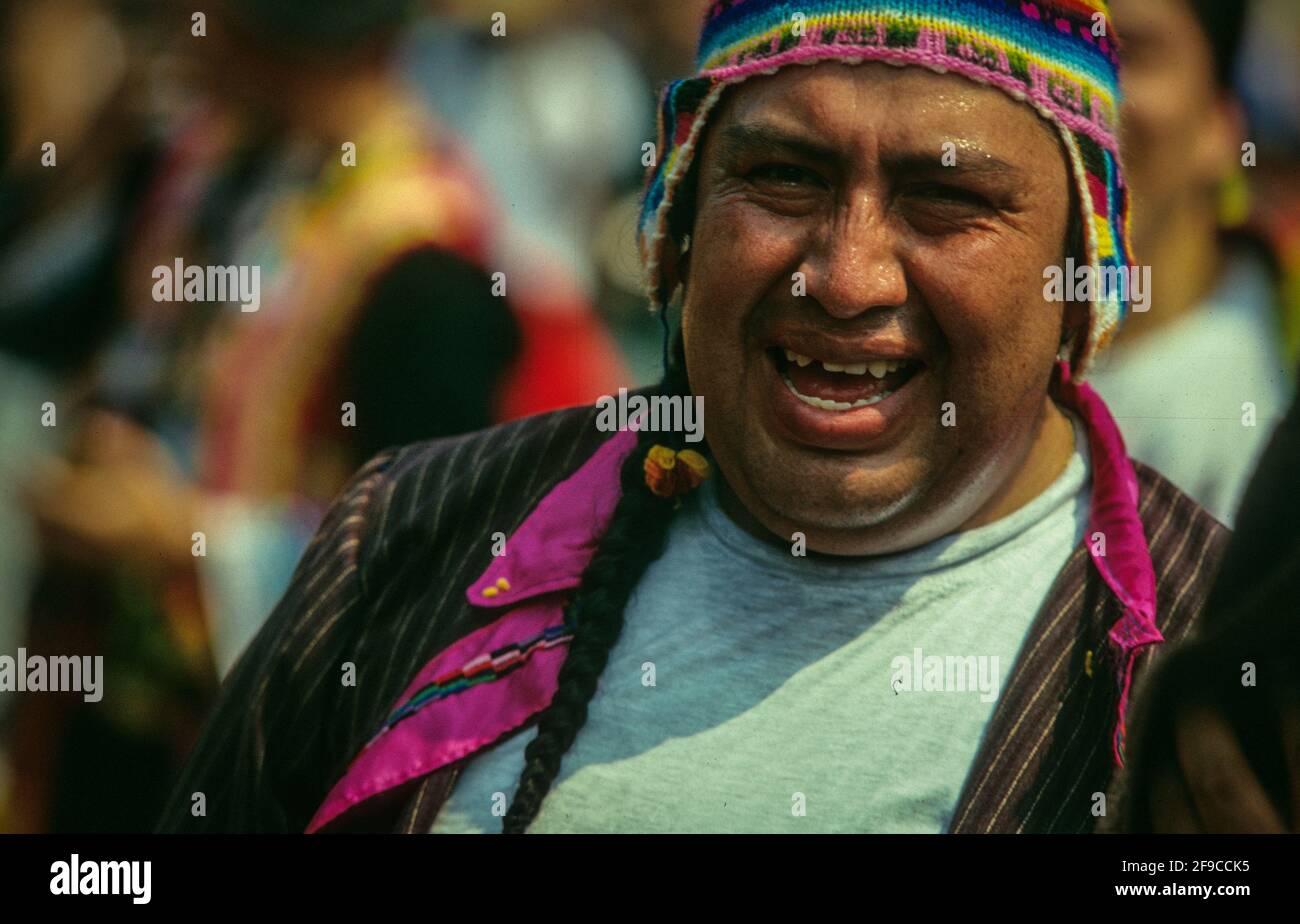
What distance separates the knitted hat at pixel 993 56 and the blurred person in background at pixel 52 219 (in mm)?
1720

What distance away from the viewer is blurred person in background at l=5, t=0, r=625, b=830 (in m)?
3.03

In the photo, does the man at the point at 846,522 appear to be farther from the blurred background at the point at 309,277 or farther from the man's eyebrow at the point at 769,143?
the blurred background at the point at 309,277

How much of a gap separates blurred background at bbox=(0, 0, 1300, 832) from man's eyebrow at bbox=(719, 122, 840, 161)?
492 mm

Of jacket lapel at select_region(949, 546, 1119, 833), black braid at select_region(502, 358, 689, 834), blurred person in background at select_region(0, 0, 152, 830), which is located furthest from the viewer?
blurred person in background at select_region(0, 0, 152, 830)

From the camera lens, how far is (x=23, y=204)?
371 centimetres

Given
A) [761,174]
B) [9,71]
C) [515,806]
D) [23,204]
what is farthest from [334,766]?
[9,71]

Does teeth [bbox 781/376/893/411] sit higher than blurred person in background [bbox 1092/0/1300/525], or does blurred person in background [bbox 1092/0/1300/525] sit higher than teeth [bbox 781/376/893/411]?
blurred person in background [bbox 1092/0/1300/525]

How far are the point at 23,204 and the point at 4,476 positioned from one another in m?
0.62

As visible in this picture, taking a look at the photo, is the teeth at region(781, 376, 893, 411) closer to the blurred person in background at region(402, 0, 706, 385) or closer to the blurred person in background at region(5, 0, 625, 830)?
the blurred person in background at region(5, 0, 625, 830)

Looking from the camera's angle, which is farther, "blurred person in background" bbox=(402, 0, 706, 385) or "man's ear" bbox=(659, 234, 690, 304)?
"blurred person in background" bbox=(402, 0, 706, 385)

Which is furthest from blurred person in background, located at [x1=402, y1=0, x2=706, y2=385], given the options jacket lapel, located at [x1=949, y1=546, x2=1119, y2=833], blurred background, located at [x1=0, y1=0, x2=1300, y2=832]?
jacket lapel, located at [x1=949, y1=546, x2=1119, y2=833]

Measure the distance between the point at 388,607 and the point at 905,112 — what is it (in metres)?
1.05

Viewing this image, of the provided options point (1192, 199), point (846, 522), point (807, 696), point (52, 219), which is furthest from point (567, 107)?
point (807, 696)

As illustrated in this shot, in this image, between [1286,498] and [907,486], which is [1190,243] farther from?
[907,486]
